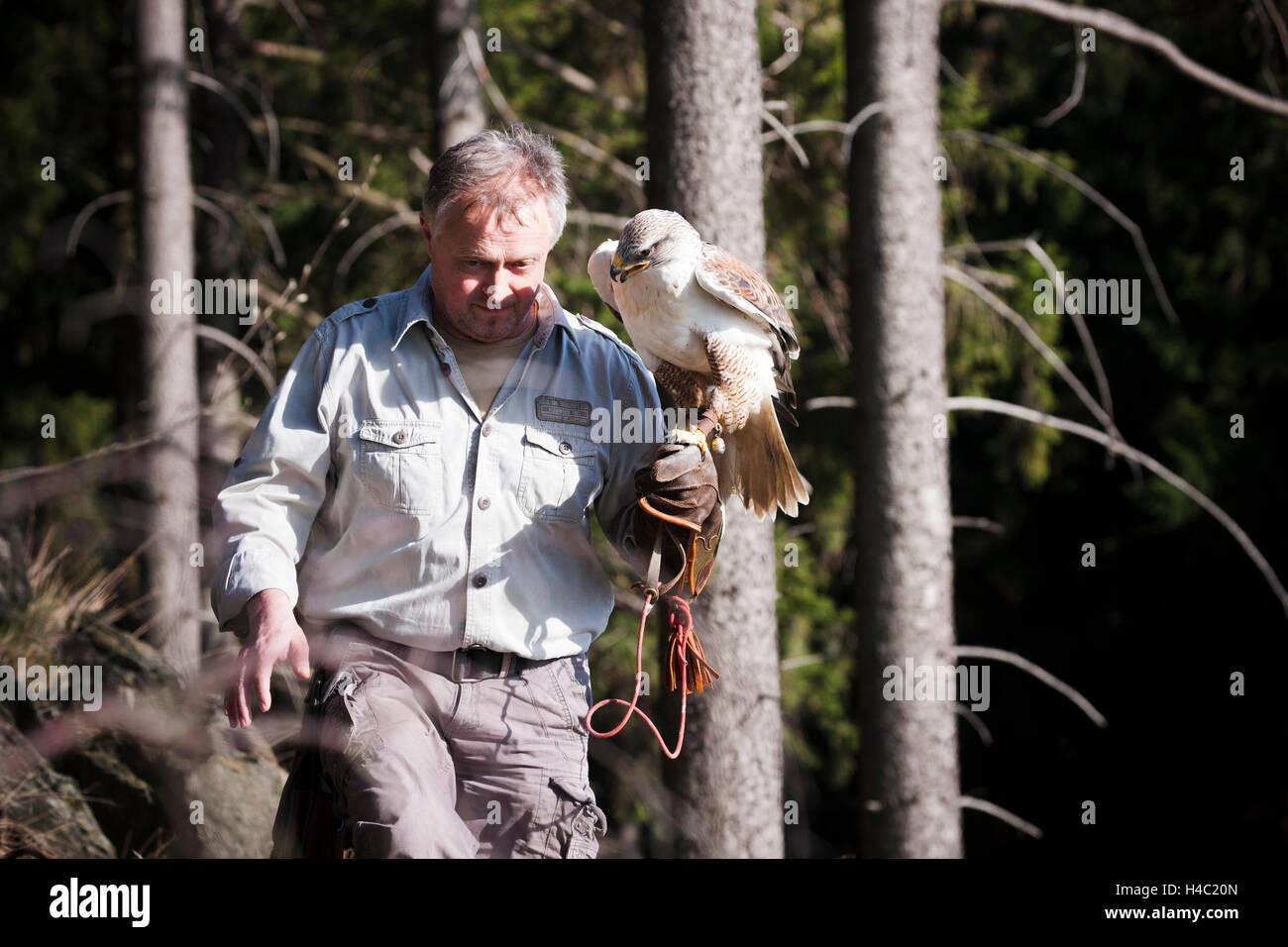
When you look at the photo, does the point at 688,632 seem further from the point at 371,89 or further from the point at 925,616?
the point at 371,89

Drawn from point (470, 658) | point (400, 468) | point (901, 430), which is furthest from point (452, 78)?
point (470, 658)

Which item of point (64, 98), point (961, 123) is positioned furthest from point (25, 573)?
point (64, 98)

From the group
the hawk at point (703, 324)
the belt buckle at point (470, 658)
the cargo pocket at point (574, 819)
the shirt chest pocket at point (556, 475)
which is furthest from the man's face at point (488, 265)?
the cargo pocket at point (574, 819)

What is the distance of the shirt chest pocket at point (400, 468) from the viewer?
96.7 inches

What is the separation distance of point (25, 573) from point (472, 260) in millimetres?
3120

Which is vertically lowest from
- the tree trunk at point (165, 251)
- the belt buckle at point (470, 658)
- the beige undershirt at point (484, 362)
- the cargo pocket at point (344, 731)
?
the cargo pocket at point (344, 731)

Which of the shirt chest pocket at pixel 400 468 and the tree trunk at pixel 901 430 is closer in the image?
the shirt chest pocket at pixel 400 468

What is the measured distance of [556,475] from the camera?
2.59 meters

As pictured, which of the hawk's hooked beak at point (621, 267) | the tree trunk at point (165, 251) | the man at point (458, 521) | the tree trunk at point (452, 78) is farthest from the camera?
the tree trunk at point (165, 251)

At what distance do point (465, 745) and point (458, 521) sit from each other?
0.47 m

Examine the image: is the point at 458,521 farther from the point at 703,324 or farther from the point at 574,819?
the point at 703,324

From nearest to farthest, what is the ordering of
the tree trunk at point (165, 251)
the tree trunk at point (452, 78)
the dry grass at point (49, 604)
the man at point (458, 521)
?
the man at point (458, 521)
the dry grass at point (49, 604)
the tree trunk at point (452, 78)
the tree trunk at point (165, 251)

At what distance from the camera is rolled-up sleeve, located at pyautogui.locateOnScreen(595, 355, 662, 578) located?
273 cm

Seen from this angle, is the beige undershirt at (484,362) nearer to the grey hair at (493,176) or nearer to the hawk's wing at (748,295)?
the grey hair at (493,176)
